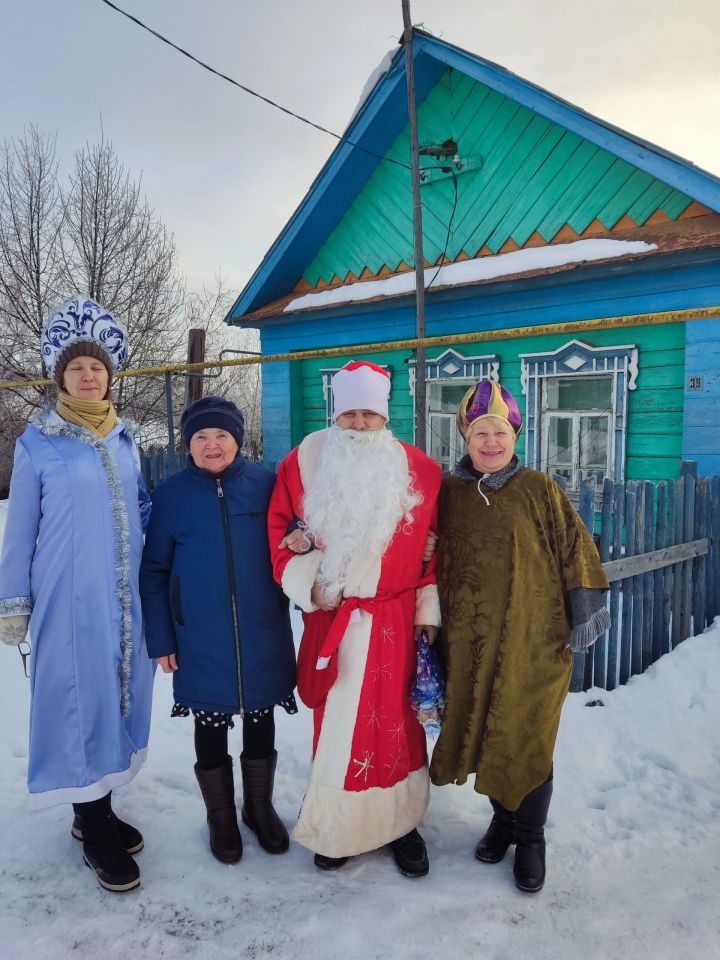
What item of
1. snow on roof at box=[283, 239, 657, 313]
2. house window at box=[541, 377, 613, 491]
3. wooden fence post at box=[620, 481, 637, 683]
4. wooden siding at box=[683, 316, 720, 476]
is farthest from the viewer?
house window at box=[541, 377, 613, 491]

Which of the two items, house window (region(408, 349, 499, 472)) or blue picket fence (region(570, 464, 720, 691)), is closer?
blue picket fence (region(570, 464, 720, 691))

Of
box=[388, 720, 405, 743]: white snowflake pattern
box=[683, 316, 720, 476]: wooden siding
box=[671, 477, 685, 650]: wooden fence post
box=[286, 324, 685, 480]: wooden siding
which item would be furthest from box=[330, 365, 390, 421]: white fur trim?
box=[286, 324, 685, 480]: wooden siding

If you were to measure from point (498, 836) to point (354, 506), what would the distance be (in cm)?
130

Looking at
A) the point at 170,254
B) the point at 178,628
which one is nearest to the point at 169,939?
the point at 178,628

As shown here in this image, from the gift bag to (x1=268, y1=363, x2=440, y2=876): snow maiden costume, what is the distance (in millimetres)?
50

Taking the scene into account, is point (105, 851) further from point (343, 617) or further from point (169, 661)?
point (343, 617)

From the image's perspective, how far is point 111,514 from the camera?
2150mm

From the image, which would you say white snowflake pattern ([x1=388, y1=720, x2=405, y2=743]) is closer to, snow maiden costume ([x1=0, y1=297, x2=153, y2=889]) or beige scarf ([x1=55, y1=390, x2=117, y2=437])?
snow maiden costume ([x1=0, y1=297, x2=153, y2=889])

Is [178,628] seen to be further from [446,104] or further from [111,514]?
[446,104]

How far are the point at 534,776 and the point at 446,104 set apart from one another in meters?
7.18

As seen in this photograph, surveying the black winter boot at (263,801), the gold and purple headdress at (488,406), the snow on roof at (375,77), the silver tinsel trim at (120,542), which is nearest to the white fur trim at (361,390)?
the gold and purple headdress at (488,406)

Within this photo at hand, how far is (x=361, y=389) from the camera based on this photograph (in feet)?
7.24

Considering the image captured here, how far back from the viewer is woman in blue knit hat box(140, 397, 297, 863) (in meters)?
2.15

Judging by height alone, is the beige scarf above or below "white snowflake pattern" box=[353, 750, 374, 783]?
above
